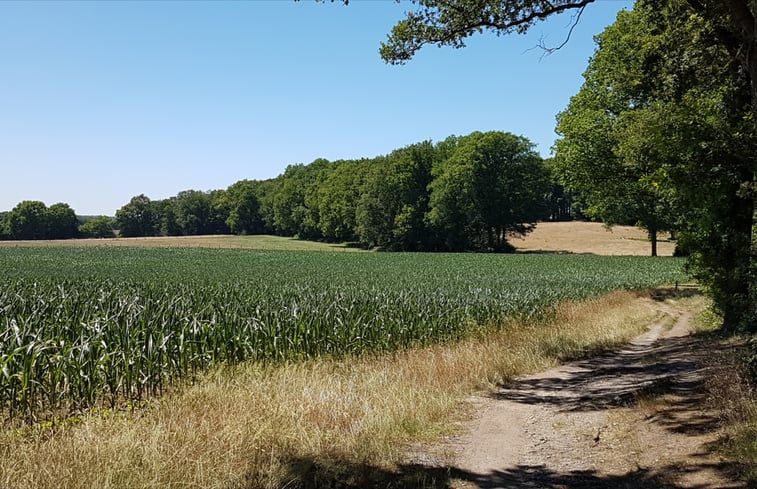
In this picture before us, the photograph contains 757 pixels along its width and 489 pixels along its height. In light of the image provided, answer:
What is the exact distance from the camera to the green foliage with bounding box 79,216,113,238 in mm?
147000

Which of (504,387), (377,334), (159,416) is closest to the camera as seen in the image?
(159,416)

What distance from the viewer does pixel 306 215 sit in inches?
4353

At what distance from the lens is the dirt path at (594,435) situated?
Answer: 506 centimetres

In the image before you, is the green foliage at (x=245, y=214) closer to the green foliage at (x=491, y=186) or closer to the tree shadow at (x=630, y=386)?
the green foliage at (x=491, y=186)

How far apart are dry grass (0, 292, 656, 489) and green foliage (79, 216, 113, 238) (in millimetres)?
157890

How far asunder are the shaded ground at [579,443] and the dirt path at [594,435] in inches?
0.4

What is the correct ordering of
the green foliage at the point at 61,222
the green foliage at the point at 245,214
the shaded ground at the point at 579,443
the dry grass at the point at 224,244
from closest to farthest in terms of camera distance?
the shaded ground at the point at 579,443
the dry grass at the point at 224,244
the green foliage at the point at 61,222
the green foliage at the point at 245,214

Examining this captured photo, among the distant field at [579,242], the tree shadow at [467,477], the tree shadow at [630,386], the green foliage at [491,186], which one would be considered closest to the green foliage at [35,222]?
the distant field at [579,242]

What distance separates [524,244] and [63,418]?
8342 cm

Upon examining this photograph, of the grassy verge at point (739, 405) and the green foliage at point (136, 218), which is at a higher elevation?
the green foliage at point (136, 218)

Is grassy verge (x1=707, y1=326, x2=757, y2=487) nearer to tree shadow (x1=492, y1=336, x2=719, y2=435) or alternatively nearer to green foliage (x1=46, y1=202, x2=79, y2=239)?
tree shadow (x1=492, y1=336, x2=719, y2=435)

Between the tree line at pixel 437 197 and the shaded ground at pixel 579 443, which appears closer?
the shaded ground at pixel 579 443

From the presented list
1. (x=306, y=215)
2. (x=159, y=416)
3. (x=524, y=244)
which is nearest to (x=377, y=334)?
(x=159, y=416)

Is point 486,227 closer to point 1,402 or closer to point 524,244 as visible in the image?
point 524,244
